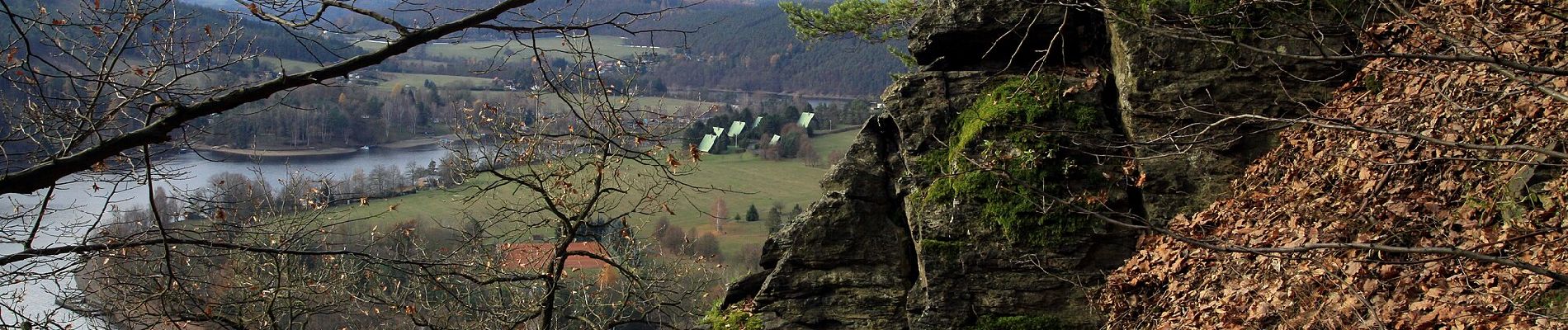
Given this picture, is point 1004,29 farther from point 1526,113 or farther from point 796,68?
point 796,68

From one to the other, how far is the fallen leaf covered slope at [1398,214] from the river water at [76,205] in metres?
5.87

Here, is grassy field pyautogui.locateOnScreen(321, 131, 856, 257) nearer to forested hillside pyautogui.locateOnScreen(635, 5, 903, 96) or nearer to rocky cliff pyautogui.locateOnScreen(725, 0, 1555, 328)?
forested hillside pyautogui.locateOnScreen(635, 5, 903, 96)

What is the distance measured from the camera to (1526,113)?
5.60 metres

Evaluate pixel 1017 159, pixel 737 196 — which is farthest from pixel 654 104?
pixel 737 196

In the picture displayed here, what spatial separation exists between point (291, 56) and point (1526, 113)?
24482mm

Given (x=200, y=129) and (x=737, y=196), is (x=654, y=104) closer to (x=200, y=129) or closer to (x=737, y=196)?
(x=200, y=129)

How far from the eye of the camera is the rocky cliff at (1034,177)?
22.4 feet

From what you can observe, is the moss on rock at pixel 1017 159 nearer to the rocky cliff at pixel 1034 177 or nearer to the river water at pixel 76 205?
the rocky cliff at pixel 1034 177

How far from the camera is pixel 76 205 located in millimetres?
5758

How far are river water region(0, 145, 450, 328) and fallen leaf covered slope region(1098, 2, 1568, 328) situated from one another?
19.3 ft

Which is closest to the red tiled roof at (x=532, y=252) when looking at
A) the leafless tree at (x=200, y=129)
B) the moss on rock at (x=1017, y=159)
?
the leafless tree at (x=200, y=129)

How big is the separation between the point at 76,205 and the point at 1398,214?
7.84 m

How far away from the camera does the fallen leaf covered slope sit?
4.73 metres

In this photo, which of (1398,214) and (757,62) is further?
(757,62)
